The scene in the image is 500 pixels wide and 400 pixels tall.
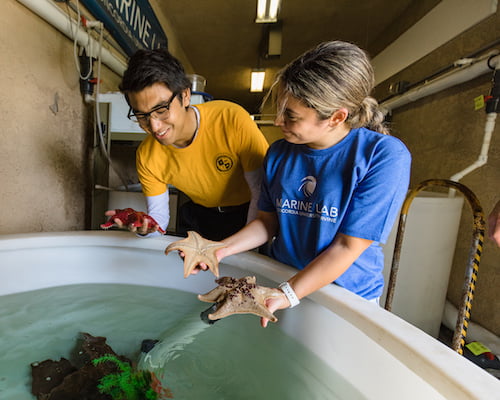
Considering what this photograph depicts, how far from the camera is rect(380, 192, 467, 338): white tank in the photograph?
151 cm

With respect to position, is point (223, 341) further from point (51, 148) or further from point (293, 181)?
point (51, 148)

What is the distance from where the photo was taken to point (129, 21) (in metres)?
2.04

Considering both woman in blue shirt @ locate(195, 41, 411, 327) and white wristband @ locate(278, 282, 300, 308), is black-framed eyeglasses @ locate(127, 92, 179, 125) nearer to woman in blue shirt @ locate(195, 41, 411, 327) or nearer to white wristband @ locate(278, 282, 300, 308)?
woman in blue shirt @ locate(195, 41, 411, 327)

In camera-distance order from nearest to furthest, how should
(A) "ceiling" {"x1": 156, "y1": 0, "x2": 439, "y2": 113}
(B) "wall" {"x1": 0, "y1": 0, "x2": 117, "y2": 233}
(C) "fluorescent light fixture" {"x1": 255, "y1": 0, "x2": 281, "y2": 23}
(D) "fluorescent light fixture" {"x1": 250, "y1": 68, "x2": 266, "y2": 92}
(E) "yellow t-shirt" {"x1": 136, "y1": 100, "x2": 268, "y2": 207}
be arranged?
(E) "yellow t-shirt" {"x1": 136, "y1": 100, "x2": 268, "y2": 207}
(B) "wall" {"x1": 0, "y1": 0, "x2": 117, "y2": 233}
(C) "fluorescent light fixture" {"x1": 255, "y1": 0, "x2": 281, "y2": 23}
(A) "ceiling" {"x1": 156, "y1": 0, "x2": 439, "y2": 113}
(D) "fluorescent light fixture" {"x1": 250, "y1": 68, "x2": 266, "y2": 92}

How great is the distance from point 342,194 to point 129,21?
7.09ft

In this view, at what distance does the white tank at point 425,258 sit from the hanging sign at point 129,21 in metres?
2.12

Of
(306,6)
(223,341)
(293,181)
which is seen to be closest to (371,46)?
(306,6)

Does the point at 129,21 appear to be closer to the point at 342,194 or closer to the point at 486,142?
the point at 342,194

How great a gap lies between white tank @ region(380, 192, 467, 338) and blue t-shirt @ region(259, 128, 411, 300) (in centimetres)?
80

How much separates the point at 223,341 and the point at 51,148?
141 cm

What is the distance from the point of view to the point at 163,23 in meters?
3.00

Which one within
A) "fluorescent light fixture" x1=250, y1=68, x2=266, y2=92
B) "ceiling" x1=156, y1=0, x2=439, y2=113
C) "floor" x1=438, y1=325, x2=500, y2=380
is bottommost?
"floor" x1=438, y1=325, x2=500, y2=380

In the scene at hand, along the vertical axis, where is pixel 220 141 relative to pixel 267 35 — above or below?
below

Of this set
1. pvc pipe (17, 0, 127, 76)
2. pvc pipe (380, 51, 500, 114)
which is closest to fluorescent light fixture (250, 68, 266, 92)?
pvc pipe (380, 51, 500, 114)
